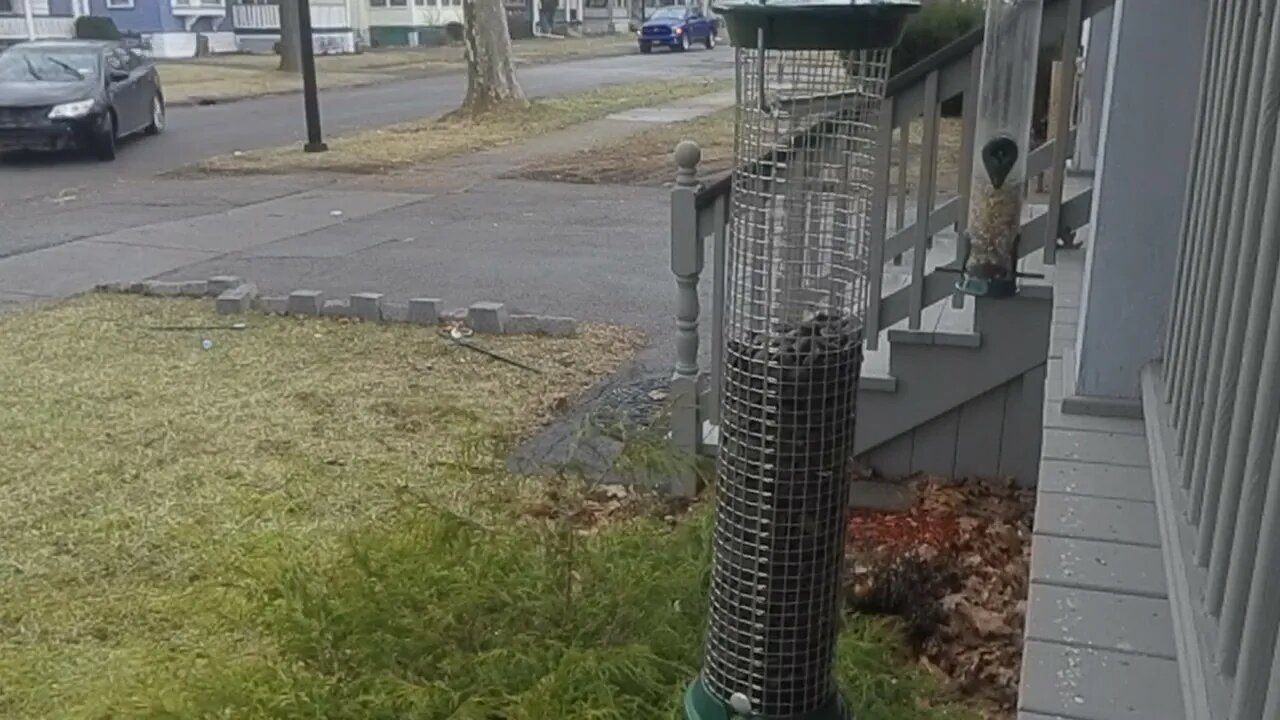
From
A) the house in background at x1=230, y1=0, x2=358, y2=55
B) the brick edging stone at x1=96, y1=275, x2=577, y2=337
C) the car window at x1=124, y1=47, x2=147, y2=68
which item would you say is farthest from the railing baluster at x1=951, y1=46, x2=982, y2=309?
the house in background at x1=230, y1=0, x2=358, y2=55

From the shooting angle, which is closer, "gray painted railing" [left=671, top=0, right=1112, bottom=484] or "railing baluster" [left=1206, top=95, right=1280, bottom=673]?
"railing baluster" [left=1206, top=95, right=1280, bottom=673]

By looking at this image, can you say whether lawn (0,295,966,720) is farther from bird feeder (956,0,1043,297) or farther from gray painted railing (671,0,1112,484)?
bird feeder (956,0,1043,297)

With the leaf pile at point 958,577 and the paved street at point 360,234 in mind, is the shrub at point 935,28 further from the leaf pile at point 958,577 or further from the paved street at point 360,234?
the leaf pile at point 958,577

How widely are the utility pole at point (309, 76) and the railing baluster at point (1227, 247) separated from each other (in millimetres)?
13251

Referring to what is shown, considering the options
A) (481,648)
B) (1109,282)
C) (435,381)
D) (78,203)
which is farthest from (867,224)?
(78,203)

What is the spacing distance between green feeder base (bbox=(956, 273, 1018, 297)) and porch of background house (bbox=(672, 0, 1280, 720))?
6 cm

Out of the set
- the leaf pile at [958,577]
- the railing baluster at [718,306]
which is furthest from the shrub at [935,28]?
the leaf pile at [958,577]

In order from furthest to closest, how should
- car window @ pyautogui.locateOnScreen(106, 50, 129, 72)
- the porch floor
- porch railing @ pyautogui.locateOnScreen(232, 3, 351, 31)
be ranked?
1. porch railing @ pyautogui.locateOnScreen(232, 3, 351, 31)
2. car window @ pyautogui.locateOnScreen(106, 50, 129, 72)
3. the porch floor

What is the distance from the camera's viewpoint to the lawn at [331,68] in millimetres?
24487

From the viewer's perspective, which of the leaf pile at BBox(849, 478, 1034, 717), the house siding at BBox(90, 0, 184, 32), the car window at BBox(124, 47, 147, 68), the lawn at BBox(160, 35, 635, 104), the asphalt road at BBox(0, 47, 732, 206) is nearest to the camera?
the leaf pile at BBox(849, 478, 1034, 717)

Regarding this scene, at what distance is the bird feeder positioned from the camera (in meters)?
4.04

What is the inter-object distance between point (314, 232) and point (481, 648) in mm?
7661

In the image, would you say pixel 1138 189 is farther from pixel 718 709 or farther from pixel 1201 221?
pixel 718 709

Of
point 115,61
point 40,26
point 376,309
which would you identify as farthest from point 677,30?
point 376,309
